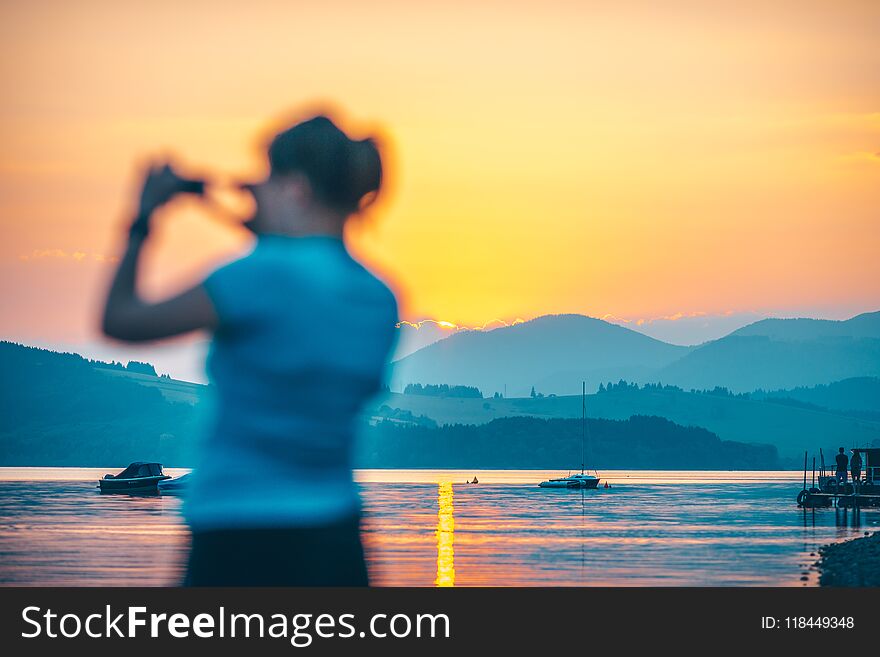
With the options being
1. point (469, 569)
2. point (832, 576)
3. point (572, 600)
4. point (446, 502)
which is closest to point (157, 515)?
point (446, 502)

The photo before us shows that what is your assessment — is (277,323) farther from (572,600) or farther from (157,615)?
(572,600)

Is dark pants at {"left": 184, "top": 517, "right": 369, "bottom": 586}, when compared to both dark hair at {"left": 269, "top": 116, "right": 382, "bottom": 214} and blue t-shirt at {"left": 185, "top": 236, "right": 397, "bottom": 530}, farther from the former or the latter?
dark hair at {"left": 269, "top": 116, "right": 382, "bottom": 214}

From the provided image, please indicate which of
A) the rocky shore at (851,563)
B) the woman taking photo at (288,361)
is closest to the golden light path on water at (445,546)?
the rocky shore at (851,563)

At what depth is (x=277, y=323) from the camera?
161 inches

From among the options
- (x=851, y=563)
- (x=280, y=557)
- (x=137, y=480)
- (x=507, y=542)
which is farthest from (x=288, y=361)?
(x=137, y=480)

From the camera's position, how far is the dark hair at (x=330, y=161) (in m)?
4.25

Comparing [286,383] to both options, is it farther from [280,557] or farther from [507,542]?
[507,542]

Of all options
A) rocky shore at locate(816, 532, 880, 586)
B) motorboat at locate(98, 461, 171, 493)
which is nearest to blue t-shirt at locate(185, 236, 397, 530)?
rocky shore at locate(816, 532, 880, 586)

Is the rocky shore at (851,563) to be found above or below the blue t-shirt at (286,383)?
below

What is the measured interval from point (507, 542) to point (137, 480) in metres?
70.4

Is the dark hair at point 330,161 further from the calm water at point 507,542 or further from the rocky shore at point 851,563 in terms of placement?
the rocky shore at point 851,563

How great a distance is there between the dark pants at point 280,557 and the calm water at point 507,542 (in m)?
0.09

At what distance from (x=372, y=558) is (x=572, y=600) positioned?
14.8 ft

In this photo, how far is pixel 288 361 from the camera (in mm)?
4113
